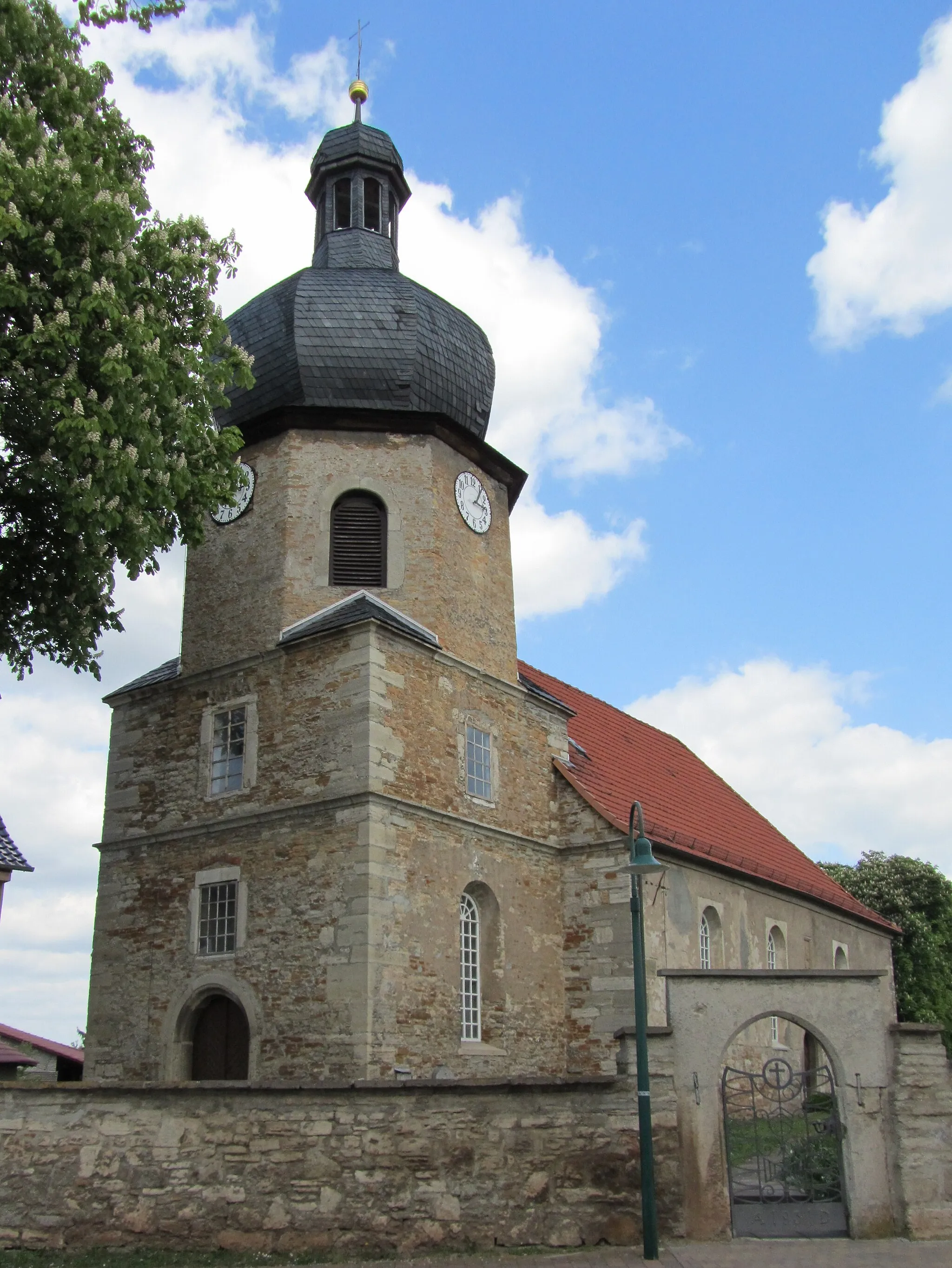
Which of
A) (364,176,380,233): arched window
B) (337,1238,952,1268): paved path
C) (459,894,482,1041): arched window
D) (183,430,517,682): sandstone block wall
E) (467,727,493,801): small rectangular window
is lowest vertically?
(337,1238,952,1268): paved path

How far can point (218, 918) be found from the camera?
1681 cm

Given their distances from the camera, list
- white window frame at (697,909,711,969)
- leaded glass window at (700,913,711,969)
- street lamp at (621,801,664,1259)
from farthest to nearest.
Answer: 1. leaded glass window at (700,913,711,969)
2. white window frame at (697,909,711,969)
3. street lamp at (621,801,664,1259)

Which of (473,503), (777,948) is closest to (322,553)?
(473,503)

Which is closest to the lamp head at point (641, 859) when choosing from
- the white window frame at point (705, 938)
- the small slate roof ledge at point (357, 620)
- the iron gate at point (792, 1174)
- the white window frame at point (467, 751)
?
the iron gate at point (792, 1174)

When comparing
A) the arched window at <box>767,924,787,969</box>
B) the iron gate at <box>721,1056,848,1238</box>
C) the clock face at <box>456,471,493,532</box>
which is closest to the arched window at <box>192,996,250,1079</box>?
the iron gate at <box>721,1056,848,1238</box>

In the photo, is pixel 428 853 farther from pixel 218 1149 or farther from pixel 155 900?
pixel 218 1149

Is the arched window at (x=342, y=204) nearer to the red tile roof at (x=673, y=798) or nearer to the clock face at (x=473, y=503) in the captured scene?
the clock face at (x=473, y=503)

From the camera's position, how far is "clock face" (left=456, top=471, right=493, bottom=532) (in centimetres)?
1936

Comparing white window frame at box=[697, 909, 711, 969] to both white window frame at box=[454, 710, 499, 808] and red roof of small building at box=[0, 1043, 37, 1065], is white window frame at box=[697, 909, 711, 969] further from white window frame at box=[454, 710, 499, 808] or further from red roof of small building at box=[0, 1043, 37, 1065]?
red roof of small building at box=[0, 1043, 37, 1065]

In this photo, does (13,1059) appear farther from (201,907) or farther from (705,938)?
(705,938)

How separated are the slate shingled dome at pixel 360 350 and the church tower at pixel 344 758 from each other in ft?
0.14

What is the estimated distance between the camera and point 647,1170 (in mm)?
10672

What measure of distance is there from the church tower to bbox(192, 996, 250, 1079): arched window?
38 mm

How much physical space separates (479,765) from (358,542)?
12.4 ft
